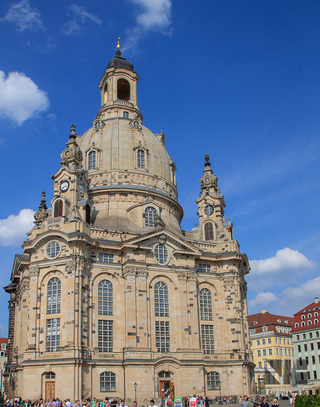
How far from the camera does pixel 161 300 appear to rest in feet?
176

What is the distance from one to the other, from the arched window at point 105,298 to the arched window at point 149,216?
980 cm

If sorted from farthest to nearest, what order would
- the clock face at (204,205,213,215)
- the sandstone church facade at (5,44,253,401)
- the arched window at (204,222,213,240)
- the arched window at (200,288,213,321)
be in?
the clock face at (204,205,213,215), the arched window at (204,222,213,240), the arched window at (200,288,213,321), the sandstone church facade at (5,44,253,401)

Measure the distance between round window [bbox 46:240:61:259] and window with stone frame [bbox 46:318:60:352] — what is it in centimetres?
671

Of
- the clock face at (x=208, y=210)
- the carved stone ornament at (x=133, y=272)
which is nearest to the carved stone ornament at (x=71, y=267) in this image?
the carved stone ornament at (x=133, y=272)

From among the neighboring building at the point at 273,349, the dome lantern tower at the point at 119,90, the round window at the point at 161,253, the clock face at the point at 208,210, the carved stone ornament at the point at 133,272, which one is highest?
the dome lantern tower at the point at 119,90

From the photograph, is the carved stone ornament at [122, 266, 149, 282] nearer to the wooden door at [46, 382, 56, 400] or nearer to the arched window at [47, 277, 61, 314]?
the arched window at [47, 277, 61, 314]

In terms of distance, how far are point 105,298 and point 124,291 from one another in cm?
218

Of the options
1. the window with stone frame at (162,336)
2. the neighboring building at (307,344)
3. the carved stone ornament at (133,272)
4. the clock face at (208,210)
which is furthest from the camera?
the neighboring building at (307,344)

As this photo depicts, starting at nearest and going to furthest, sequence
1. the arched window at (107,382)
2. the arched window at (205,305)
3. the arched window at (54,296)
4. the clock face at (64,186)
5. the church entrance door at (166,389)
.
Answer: the arched window at (107,382) < the church entrance door at (166,389) < the arched window at (54,296) < the clock face at (64,186) < the arched window at (205,305)

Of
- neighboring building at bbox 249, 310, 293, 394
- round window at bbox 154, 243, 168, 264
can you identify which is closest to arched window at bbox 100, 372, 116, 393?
round window at bbox 154, 243, 168, 264

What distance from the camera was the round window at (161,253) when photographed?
179ft

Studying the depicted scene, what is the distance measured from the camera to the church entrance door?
49.3 meters

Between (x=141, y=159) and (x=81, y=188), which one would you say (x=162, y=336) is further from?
(x=141, y=159)

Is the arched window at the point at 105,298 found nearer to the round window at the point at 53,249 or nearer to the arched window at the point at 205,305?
the round window at the point at 53,249
